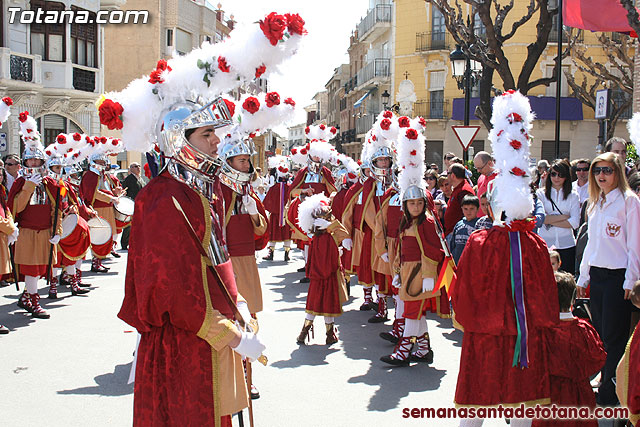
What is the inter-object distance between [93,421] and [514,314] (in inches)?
132

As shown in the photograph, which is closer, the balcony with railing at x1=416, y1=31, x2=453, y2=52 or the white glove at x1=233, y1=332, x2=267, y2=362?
the white glove at x1=233, y1=332, x2=267, y2=362

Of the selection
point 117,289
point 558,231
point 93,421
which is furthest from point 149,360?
point 117,289

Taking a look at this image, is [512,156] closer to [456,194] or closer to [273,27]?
[273,27]

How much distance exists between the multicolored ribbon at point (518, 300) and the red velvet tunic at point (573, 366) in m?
0.19

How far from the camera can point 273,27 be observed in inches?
129

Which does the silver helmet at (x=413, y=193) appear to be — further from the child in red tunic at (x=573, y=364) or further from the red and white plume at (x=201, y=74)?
the red and white plume at (x=201, y=74)

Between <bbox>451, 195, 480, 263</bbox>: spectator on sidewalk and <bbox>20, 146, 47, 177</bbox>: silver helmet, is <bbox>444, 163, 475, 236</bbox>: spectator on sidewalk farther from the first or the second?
<bbox>20, 146, 47, 177</bbox>: silver helmet

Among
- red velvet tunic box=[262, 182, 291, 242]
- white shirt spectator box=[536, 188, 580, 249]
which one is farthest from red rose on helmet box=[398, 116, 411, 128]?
red velvet tunic box=[262, 182, 291, 242]

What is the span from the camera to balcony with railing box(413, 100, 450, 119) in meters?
35.7

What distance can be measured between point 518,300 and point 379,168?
4.32 meters

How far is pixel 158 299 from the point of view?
3.00 metres

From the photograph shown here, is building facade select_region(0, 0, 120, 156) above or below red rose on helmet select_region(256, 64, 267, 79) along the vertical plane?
above

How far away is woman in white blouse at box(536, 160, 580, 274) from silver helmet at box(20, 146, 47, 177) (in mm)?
6719

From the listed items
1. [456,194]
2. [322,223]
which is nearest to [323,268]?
[322,223]
